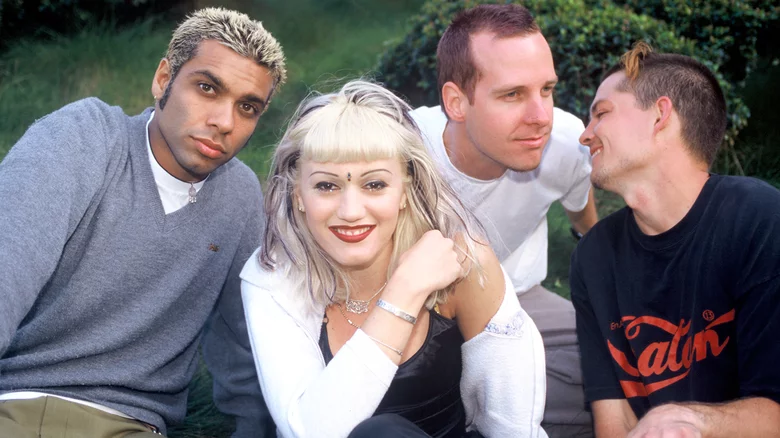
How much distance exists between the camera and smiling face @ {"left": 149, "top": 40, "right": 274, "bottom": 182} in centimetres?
324

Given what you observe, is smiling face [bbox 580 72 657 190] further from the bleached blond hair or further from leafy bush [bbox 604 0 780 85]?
leafy bush [bbox 604 0 780 85]

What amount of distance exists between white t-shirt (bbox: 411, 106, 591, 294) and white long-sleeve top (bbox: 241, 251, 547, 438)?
973 millimetres

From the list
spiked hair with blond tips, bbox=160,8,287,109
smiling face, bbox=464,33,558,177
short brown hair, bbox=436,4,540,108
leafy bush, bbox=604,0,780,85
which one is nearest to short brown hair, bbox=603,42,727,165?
smiling face, bbox=464,33,558,177

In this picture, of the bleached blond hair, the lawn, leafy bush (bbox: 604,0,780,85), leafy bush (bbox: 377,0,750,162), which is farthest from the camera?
the lawn

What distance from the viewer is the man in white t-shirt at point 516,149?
381cm

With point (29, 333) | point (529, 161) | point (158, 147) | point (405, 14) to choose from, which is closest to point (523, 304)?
point (529, 161)

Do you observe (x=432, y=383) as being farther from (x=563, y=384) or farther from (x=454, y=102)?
(x=454, y=102)

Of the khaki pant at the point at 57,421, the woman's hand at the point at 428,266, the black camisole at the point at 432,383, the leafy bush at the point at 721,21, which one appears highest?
the leafy bush at the point at 721,21

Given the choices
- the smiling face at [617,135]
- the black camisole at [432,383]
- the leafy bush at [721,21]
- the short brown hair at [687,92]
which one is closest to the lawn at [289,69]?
the leafy bush at [721,21]

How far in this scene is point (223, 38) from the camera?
3289 millimetres

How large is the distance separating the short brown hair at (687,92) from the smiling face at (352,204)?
3.44 ft

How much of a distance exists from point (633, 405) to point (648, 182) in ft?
2.72

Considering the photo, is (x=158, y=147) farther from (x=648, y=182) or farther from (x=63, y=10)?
(x=63, y=10)

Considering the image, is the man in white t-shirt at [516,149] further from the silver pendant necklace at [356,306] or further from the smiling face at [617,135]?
the silver pendant necklace at [356,306]
